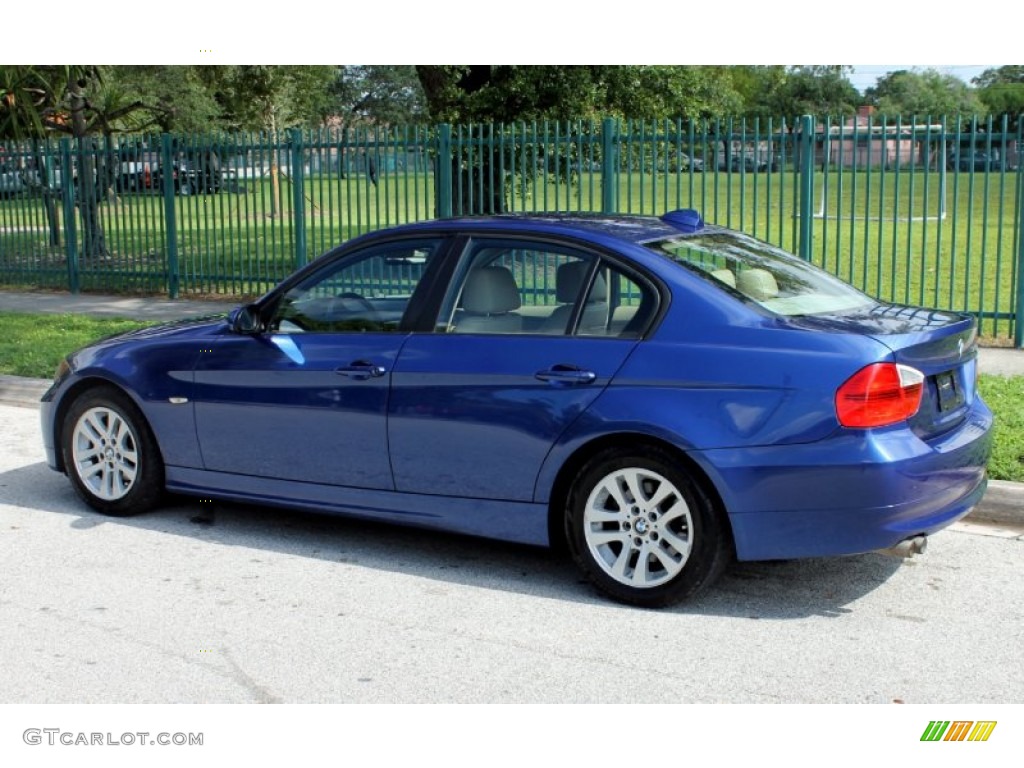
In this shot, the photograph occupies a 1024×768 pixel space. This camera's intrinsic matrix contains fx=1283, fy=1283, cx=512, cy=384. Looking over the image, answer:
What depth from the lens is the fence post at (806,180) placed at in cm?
1230

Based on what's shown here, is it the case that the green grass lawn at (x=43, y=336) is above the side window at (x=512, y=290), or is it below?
below

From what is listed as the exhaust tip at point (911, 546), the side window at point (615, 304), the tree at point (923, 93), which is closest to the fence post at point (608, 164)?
the side window at point (615, 304)

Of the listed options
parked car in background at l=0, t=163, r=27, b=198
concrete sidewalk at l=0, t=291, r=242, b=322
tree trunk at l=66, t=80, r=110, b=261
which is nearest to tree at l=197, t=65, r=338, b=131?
parked car in background at l=0, t=163, r=27, b=198

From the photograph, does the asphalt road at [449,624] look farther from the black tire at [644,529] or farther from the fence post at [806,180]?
the fence post at [806,180]

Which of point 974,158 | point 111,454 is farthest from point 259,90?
point 111,454

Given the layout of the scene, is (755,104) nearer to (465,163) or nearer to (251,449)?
(465,163)

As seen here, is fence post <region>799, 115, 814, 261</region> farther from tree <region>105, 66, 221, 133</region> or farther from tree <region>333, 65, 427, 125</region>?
tree <region>333, 65, 427, 125</region>

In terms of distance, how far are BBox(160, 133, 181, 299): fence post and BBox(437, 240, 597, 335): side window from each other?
1220 centimetres

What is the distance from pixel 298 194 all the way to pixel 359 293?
981cm

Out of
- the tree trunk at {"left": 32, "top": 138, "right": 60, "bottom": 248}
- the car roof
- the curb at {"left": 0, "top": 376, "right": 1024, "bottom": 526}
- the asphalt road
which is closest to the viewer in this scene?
the asphalt road

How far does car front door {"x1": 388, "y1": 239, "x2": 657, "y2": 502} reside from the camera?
5.26m

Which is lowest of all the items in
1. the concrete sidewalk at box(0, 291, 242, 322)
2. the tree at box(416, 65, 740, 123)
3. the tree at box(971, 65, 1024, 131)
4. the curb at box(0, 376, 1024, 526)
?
the curb at box(0, 376, 1024, 526)

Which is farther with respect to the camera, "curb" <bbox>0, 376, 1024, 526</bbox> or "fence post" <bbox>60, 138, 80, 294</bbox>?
"fence post" <bbox>60, 138, 80, 294</bbox>
